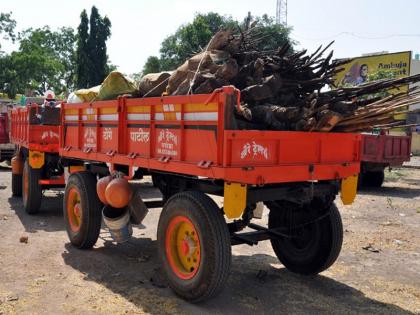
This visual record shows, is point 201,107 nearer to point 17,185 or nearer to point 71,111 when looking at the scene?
point 71,111

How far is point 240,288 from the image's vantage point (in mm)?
5031

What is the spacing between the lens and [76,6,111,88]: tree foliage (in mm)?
41062

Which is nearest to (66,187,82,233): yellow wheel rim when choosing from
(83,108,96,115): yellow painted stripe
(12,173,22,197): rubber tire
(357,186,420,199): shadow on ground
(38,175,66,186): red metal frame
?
(83,108,96,115): yellow painted stripe

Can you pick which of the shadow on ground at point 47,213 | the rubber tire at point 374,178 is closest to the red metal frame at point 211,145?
the shadow on ground at point 47,213

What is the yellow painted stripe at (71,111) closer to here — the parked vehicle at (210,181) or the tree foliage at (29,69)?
the parked vehicle at (210,181)

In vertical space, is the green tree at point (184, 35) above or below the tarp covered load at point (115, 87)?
above

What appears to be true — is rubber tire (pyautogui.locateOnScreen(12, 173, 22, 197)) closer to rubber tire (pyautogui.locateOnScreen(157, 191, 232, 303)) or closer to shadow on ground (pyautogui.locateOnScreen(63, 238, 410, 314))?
shadow on ground (pyautogui.locateOnScreen(63, 238, 410, 314))

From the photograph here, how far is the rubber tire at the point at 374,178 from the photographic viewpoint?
45.4ft

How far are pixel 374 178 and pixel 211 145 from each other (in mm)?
10749

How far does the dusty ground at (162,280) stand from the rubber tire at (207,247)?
0.54 feet

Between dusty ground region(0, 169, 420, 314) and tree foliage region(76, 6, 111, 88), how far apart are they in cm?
3469

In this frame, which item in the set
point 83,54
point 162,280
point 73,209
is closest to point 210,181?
point 162,280

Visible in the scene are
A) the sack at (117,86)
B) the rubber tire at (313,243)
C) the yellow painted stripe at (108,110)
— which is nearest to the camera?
the rubber tire at (313,243)

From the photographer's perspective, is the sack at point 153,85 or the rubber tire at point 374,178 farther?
the rubber tire at point 374,178
